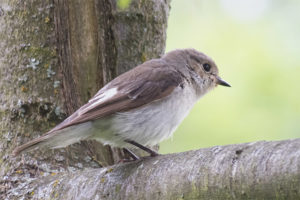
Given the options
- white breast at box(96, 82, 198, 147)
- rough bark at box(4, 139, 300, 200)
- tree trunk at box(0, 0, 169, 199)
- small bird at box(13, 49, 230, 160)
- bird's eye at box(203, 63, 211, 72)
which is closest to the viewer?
rough bark at box(4, 139, 300, 200)

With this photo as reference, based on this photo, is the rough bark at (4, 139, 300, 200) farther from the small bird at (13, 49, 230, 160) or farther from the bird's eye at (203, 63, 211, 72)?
the bird's eye at (203, 63, 211, 72)

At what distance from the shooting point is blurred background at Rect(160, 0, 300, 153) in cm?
545

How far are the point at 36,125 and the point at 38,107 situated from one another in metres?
0.17

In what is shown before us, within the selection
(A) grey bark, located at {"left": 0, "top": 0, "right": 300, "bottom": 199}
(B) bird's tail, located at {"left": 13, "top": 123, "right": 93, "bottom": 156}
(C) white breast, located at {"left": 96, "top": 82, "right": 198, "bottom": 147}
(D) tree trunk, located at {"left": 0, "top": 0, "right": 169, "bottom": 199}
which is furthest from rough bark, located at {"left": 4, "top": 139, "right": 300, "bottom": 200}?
(D) tree trunk, located at {"left": 0, "top": 0, "right": 169, "bottom": 199}

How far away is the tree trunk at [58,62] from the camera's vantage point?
407 cm

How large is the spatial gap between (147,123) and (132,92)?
1.08ft

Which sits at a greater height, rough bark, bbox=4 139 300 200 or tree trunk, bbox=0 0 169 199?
tree trunk, bbox=0 0 169 199

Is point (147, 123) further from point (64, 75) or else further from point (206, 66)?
point (206, 66)

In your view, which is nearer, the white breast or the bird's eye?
the white breast

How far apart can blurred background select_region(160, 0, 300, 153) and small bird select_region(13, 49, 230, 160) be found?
1.51 metres

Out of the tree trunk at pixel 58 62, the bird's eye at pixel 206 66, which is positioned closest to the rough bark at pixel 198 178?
the tree trunk at pixel 58 62

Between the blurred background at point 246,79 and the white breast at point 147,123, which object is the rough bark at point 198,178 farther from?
the blurred background at point 246,79

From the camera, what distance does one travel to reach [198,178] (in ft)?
8.12

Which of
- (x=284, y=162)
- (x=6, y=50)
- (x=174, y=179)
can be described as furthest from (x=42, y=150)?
(x=284, y=162)
